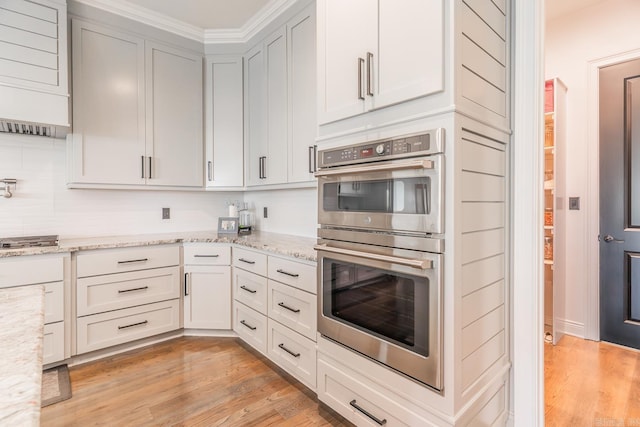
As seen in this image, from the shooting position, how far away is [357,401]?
165 centimetres

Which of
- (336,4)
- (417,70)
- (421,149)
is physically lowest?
(421,149)

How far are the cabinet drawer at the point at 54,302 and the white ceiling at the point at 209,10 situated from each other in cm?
220

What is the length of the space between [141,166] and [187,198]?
62 centimetres

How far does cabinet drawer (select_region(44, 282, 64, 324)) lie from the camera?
90.0 inches

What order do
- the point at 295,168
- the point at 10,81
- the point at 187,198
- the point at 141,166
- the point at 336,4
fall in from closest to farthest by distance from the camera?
the point at 336,4 < the point at 10,81 < the point at 295,168 < the point at 141,166 < the point at 187,198

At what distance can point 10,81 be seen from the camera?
2213mm

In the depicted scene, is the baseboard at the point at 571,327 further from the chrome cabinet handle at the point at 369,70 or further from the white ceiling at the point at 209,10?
the white ceiling at the point at 209,10

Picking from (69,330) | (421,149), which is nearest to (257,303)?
(69,330)

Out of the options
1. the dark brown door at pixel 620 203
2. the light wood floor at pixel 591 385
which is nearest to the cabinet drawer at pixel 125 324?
the light wood floor at pixel 591 385

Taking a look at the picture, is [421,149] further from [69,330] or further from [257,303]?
[69,330]

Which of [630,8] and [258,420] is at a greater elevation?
[630,8]

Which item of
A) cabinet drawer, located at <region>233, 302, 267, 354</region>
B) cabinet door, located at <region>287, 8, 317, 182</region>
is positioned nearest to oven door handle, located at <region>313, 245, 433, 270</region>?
cabinet door, located at <region>287, 8, 317, 182</region>

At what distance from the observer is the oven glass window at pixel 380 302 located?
53.7 inches

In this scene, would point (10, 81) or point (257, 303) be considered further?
point (257, 303)
